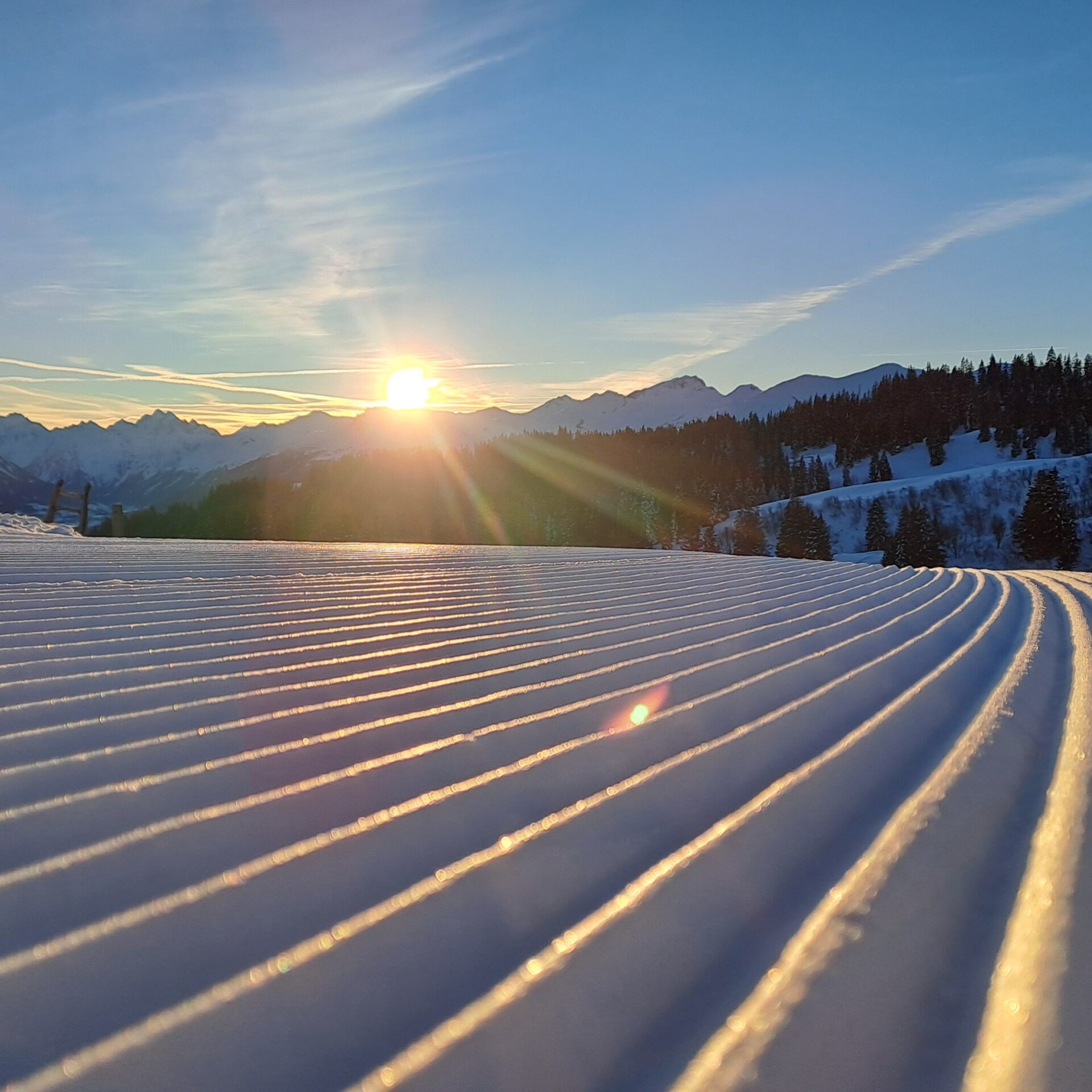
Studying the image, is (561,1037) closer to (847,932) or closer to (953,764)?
(847,932)

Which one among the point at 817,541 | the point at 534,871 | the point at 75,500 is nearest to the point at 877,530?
the point at 817,541

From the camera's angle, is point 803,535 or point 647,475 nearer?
point 803,535

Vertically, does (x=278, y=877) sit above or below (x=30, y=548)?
below

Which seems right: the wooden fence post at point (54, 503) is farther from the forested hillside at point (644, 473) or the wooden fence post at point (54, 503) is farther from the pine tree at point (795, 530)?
the forested hillside at point (644, 473)

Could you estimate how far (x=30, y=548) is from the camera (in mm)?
8844

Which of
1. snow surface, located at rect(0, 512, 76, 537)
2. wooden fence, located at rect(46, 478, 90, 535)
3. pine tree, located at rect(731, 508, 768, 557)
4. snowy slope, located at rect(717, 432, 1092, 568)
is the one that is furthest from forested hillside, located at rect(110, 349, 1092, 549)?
snow surface, located at rect(0, 512, 76, 537)

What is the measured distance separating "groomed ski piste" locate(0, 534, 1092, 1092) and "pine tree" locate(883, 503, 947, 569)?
58104mm

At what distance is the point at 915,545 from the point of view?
58.6 m

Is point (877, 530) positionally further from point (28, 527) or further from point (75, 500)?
point (28, 527)

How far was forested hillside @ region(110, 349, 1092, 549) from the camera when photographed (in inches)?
3440

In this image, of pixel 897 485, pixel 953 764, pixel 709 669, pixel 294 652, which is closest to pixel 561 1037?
pixel 953 764

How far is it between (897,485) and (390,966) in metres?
90.1

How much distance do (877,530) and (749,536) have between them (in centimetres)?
1068

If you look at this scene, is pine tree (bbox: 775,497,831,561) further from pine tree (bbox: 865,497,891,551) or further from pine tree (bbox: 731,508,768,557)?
pine tree (bbox: 865,497,891,551)
